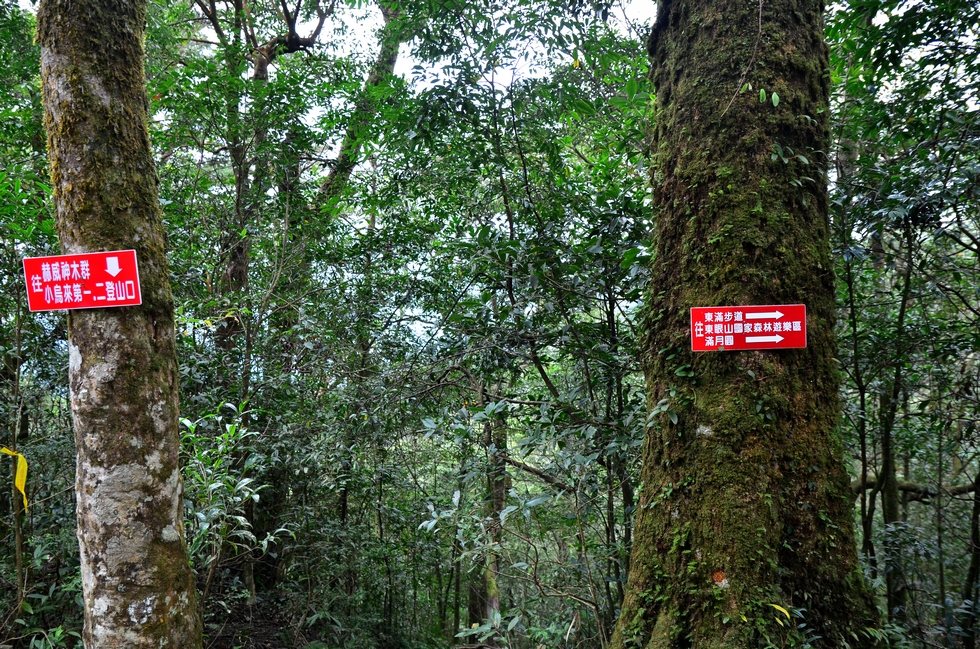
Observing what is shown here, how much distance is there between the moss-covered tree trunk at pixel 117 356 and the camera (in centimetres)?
219

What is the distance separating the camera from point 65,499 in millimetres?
4270

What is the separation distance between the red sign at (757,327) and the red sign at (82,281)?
2224mm

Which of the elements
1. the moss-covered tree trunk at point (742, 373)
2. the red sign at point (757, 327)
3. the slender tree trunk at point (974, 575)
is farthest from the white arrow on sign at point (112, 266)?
the slender tree trunk at point (974, 575)

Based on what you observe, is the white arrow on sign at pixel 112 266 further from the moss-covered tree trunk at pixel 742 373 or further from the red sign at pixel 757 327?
the red sign at pixel 757 327

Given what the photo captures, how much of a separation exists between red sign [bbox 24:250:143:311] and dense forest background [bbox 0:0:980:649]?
2.50 ft

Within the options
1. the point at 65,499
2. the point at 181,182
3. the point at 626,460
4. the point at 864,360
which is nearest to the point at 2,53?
the point at 181,182

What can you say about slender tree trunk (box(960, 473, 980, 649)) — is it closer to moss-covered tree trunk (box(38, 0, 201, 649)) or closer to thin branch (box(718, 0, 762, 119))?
thin branch (box(718, 0, 762, 119))

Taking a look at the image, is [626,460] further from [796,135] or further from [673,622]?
[796,135]

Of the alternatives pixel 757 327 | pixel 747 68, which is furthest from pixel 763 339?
pixel 747 68

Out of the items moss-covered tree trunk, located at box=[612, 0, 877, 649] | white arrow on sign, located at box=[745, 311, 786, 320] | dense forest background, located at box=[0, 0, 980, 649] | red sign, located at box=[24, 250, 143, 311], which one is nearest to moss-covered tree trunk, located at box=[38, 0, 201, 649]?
red sign, located at box=[24, 250, 143, 311]

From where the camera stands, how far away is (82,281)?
2.26 m

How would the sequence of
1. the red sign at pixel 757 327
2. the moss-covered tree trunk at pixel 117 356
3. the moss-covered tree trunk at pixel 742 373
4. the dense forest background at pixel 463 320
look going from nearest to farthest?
the moss-covered tree trunk at pixel 742 373, the red sign at pixel 757 327, the moss-covered tree trunk at pixel 117 356, the dense forest background at pixel 463 320

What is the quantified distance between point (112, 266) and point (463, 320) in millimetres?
1748

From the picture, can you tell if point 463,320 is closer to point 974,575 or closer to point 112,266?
point 112,266
